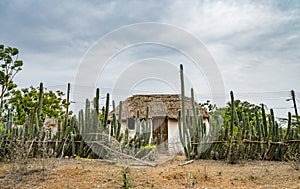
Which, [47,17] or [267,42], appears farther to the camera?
[267,42]

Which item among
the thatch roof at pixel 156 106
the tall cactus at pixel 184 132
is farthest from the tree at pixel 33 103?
the tall cactus at pixel 184 132

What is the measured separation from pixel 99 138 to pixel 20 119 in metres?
7.06

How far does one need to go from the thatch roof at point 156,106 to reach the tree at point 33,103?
3320mm

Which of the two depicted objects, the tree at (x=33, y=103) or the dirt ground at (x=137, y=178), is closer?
the dirt ground at (x=137, y=178)

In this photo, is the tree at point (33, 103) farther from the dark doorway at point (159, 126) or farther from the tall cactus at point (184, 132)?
the tall cactus at point (184, 132)

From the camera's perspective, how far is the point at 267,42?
8.59 metres

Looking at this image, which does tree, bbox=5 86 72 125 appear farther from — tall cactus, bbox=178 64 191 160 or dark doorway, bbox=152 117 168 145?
tall cactus, bbox=178 64 191 160

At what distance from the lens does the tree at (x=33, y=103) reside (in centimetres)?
1208

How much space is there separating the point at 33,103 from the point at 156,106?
6.56 m

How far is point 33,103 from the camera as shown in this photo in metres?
12.4

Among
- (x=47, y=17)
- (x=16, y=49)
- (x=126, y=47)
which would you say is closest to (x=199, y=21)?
(x=126, y=47)

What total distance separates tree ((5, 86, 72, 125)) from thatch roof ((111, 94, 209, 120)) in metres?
3.32

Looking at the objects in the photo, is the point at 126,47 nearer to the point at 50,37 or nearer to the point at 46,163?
the point at 50,37

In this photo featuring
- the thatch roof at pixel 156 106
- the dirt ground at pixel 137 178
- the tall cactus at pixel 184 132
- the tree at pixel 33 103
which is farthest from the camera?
the thatch roof at pixel 156 106
